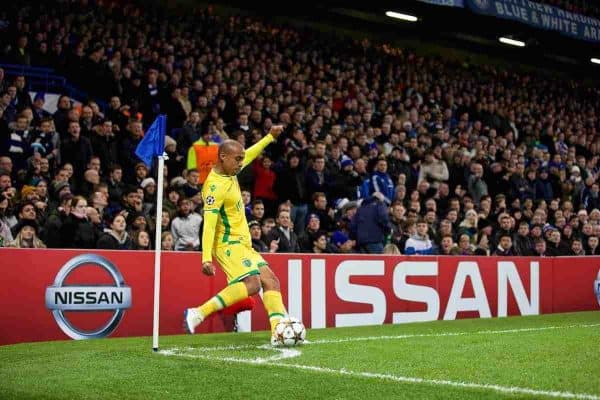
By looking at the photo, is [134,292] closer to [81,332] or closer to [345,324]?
[81,332]

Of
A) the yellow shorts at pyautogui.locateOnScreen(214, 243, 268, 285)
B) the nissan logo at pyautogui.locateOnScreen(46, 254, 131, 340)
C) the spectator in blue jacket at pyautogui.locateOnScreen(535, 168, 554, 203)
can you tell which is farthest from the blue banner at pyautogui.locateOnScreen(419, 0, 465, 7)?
the yellow shorts at pyautogui.locateOnScreen(214, 243, 268, 285)

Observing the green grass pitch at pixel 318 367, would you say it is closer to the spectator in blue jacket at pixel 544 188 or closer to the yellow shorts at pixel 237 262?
the yellow shorts at pixel 237 262

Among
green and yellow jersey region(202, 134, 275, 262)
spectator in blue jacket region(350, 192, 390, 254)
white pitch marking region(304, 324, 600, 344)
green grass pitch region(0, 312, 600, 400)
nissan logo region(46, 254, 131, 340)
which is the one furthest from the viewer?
spectator in blue jacket region(350, 192, 390, 254)

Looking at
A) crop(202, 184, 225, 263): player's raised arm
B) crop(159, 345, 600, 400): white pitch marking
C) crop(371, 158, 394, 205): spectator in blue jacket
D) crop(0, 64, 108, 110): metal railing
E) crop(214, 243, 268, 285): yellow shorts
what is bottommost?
crop(159, 345, 600, 400): white pitch marking

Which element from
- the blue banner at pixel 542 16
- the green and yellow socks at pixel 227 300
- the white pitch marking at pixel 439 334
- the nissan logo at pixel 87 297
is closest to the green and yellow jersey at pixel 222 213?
the green and yellow socks at pixel 227 300

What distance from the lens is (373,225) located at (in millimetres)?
15352

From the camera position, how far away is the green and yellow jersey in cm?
890

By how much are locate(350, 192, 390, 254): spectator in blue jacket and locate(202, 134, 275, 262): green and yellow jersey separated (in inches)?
247

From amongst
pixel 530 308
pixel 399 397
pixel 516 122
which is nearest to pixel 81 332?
pixel 399 397

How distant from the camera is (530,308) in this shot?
1521 cm

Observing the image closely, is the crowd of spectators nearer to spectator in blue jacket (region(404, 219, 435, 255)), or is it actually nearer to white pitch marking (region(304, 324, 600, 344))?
spectator in blue jacket (region(404, 219, 435, 255))

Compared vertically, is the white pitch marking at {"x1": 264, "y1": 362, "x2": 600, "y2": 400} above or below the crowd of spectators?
below

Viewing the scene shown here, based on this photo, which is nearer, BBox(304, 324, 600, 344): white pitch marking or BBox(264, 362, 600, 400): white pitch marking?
BBox(264, 362, 600, 400): white pitch marking

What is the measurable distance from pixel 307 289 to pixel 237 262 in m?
3.70
